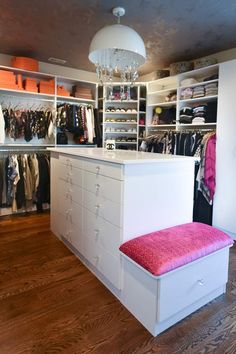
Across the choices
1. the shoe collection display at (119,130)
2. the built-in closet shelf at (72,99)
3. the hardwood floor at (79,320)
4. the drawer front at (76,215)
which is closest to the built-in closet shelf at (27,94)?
the built-in closet shelf at (72,99)

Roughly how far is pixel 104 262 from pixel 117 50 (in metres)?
1.86

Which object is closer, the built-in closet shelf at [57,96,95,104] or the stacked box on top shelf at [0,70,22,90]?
the stacked box on top shelf at [0,70,22,90]

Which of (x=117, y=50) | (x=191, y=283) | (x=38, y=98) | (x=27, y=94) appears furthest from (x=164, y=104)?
(x=191, y=283)

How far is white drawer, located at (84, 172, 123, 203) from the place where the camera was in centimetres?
171

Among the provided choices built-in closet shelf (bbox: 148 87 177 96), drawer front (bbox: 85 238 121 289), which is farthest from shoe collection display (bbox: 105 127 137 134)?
drawer front (bbox: 85 238 121 289)

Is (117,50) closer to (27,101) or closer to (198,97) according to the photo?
(198,97)

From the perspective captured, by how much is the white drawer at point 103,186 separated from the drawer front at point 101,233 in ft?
0.66

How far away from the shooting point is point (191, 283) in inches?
63.3

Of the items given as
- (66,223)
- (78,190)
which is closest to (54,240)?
(66,223)

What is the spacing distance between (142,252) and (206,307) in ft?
2.26

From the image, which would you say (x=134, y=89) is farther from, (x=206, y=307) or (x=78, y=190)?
(x=206, y=307)

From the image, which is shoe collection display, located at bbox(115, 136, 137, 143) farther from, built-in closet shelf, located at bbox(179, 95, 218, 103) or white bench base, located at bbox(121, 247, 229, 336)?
white bench base, located at bbox(121, 247, 229, 336)

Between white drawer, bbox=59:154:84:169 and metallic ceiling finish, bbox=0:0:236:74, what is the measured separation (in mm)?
1422

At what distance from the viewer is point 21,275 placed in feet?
7.01
